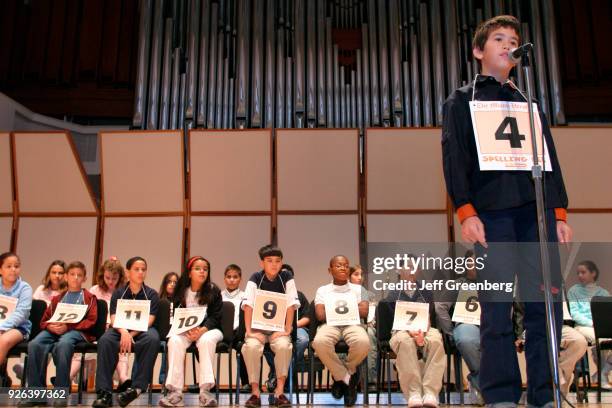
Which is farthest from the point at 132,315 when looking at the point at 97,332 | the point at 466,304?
the point at 466,304

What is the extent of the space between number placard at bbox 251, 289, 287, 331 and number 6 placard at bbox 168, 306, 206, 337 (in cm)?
42

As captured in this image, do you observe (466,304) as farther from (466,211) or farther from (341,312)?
(341,312)

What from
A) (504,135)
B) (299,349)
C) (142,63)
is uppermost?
(142,63)

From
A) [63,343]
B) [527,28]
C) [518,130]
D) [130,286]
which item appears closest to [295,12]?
[527,28]

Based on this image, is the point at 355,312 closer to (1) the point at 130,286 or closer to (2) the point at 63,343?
(1) the point at 130,286

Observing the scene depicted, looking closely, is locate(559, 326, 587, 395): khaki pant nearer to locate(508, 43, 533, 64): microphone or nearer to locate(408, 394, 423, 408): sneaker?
locate(408, 394, 423, 408): sneaker

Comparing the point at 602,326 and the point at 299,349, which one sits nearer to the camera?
the point at 602,326

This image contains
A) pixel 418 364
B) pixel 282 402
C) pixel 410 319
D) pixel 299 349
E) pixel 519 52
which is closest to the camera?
pixel 519 52

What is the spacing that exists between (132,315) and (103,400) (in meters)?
0.75

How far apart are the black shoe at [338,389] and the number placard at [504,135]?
9.73 feet

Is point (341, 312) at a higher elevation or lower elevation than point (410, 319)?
higher

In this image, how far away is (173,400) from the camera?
477cm

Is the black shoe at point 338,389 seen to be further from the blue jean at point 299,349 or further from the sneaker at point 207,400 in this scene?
the sneaker at point 207,400

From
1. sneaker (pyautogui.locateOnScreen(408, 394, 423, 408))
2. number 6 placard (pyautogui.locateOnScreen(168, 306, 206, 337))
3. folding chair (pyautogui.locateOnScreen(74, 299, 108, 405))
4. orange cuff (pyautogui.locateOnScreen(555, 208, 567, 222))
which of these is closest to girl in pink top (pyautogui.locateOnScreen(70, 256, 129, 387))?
folding chair (pyautogui.locateOnScreen(74, 299, 108, 405))
